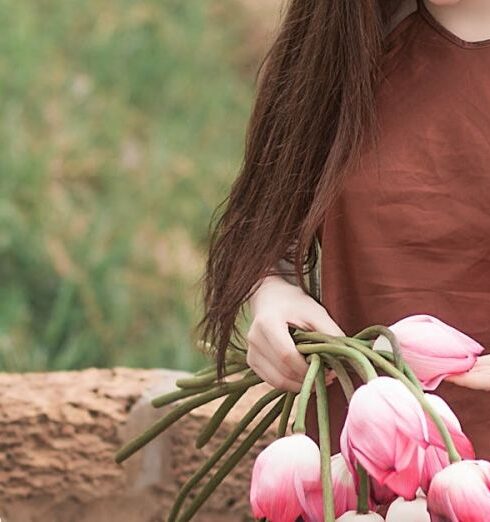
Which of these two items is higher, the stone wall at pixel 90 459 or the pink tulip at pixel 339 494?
the pink tulip at pixel 339 494

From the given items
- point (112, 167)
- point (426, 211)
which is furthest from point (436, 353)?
point (112, 167)

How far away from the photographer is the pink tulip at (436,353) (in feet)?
3.27

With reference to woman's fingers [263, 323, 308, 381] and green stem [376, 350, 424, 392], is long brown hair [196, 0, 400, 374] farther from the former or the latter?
green stem [376, 350, 424, 392]

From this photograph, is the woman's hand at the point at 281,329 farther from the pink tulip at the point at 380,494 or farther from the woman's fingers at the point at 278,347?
the pink tulip at the point at 380,494

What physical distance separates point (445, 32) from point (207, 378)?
0.32 metres

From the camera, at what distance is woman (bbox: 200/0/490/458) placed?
1.22m

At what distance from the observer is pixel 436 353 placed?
1.00 m

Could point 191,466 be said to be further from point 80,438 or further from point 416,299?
point 416,299

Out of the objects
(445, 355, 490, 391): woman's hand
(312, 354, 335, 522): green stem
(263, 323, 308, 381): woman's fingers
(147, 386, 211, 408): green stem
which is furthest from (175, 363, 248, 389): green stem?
(312, 354, 335, 522): green stem

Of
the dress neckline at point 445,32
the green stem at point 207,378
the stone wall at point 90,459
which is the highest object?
the dress neckline at point 445,32

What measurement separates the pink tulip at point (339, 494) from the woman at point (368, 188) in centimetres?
22

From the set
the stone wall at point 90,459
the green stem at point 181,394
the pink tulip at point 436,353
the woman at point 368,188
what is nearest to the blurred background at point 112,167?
the stone wall at point 90,459

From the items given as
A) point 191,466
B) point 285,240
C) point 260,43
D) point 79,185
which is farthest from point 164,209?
point 285,240

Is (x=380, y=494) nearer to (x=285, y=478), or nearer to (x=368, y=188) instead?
(x=285, y=478)
